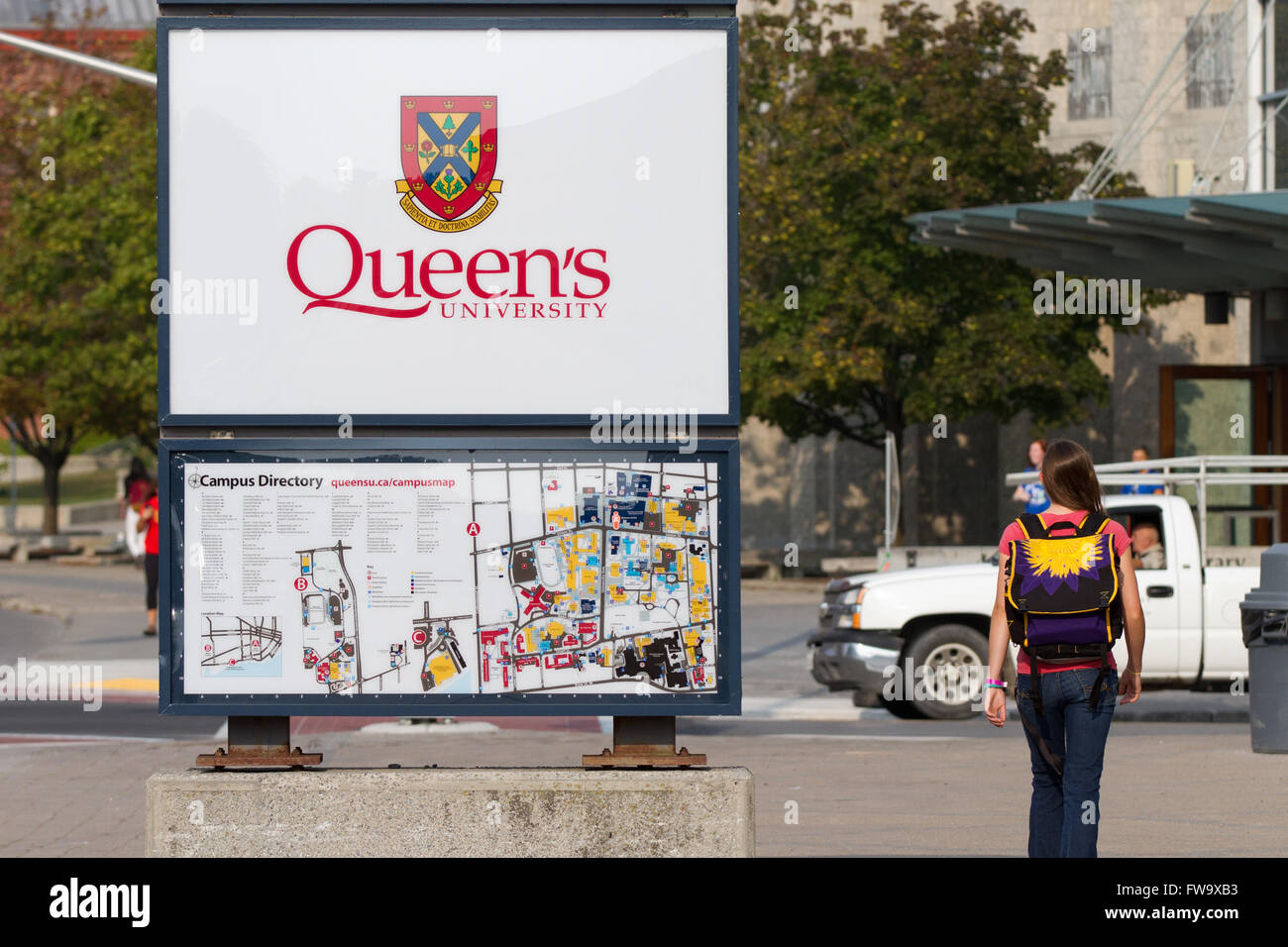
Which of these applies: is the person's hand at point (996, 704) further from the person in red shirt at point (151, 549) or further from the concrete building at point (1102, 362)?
the concrete building at point (1102, 362)

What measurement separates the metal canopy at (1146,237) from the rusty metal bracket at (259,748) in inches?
652

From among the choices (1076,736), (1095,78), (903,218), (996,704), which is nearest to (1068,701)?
(1076,736)

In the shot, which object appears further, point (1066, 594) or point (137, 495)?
point (137, 495)

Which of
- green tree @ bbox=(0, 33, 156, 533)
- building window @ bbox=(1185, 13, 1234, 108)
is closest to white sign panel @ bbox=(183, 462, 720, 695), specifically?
green tree @ bbox=(0, 33, 156, 533)

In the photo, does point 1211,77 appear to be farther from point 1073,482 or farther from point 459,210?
point 459,210

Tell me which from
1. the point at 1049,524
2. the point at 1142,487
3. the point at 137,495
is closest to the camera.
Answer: the point at 1049,524

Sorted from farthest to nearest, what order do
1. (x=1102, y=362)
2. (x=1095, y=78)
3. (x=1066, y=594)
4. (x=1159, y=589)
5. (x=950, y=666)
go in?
(x=1095, y=78) → (x=1102, y=362) → (x=950, y=666) → (x=1159, y=589) → (x=1066, y=594)

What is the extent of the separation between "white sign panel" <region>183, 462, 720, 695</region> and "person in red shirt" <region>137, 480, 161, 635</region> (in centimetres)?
1495

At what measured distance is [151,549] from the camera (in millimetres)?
22297

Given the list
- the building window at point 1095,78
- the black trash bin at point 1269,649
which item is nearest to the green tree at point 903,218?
the building window at point 1095,78

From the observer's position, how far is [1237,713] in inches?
611

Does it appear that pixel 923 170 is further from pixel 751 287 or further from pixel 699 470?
pixel 699 470

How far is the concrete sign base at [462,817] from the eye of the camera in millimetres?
6289

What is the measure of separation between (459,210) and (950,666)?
931cm
